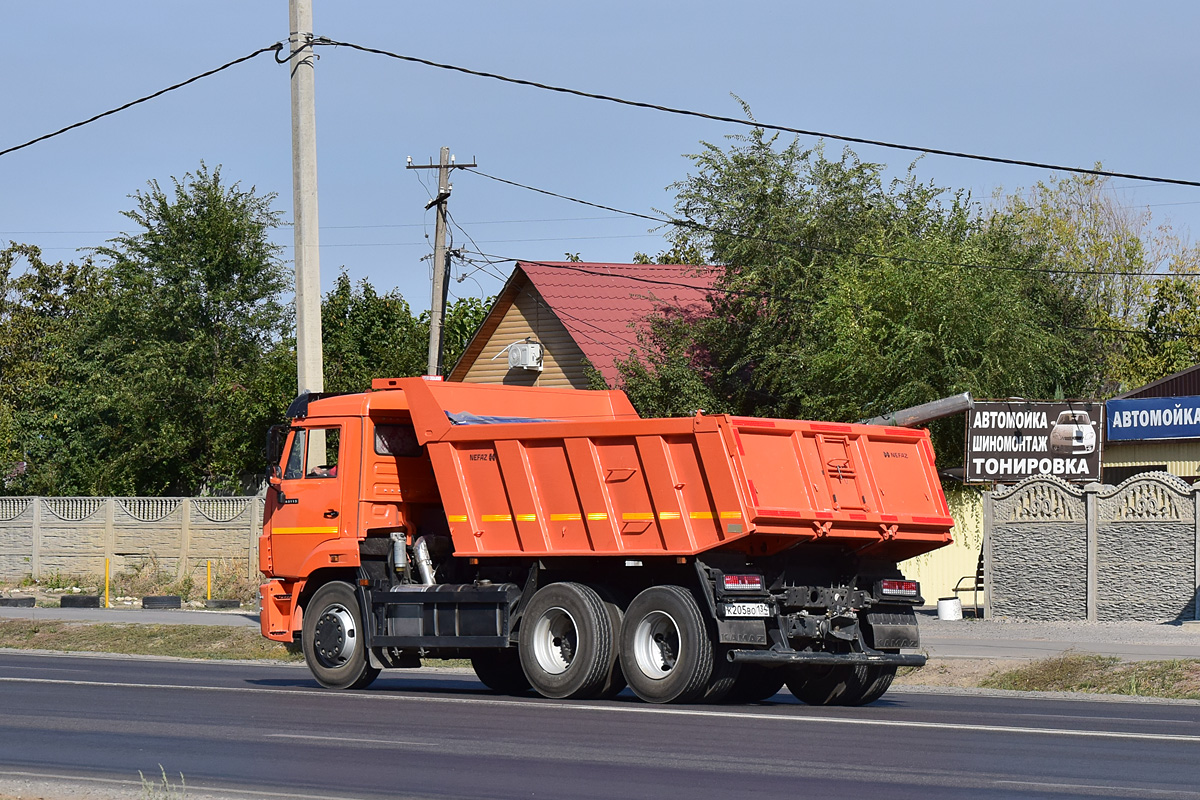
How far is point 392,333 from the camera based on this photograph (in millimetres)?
45938

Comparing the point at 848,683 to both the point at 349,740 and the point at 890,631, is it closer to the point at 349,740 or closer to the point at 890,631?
the point at 890,631

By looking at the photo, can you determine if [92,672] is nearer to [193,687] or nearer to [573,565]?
[193,687]

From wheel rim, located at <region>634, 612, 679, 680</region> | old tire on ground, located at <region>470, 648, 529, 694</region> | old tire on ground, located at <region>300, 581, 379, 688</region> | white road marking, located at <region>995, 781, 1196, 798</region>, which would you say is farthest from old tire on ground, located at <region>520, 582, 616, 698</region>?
white road marking, located at <region>995, 781, 1196, 798</region>

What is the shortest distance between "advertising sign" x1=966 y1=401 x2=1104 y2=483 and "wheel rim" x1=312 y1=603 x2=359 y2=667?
14803mm

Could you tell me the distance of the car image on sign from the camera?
94.9ft

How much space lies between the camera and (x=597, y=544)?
14828 millimetres

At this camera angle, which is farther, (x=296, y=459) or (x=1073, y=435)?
(x=1073, y=435)

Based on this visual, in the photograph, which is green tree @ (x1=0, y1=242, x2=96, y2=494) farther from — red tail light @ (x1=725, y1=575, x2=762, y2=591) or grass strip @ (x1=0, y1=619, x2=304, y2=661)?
red tail light @ (x1=725, y1=575, x2=762, y2=591)

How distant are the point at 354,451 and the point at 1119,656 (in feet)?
30.1

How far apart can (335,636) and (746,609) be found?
16.2ft

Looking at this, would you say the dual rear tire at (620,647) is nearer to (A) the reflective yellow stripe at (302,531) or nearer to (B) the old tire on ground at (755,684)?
(B) the old tire on ground at (755,684)

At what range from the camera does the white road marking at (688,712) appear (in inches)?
475

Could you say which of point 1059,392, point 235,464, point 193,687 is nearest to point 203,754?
point 193,687

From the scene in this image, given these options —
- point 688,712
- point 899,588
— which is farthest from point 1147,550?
point 688,712
